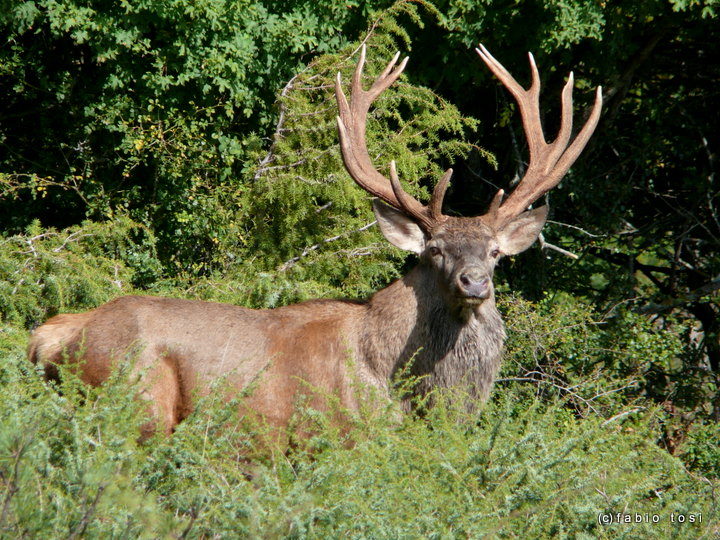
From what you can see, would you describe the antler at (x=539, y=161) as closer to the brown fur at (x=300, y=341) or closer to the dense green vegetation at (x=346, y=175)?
the brown fur at (x=300, y=341)

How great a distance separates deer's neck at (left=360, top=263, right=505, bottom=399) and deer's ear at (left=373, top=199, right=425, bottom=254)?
1.32 ft

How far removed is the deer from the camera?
511 cm

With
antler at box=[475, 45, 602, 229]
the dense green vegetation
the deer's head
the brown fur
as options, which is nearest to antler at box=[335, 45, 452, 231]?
the deer's head

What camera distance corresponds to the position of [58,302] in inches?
254

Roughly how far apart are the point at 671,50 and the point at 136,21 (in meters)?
4.91

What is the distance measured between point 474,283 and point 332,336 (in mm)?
917

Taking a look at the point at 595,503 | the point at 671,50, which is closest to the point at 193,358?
the point at 595,503

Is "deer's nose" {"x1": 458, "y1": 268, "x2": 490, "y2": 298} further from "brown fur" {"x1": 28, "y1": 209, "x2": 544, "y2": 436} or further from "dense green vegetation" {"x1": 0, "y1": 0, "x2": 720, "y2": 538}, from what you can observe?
"dense green vegetation" {"x1": 0, "y1": 0, "x2": 720, "y2": 538}

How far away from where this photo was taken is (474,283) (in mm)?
5078

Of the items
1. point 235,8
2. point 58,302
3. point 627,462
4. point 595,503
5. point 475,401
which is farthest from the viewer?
Answer: point 235,8

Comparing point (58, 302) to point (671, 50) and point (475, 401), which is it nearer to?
point (475, 401)

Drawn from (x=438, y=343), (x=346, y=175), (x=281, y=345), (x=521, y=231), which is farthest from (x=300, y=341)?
(x=346, y=175)

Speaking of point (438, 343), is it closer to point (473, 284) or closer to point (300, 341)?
point (473, 284)

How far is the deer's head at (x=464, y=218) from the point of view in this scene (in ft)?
17.4
